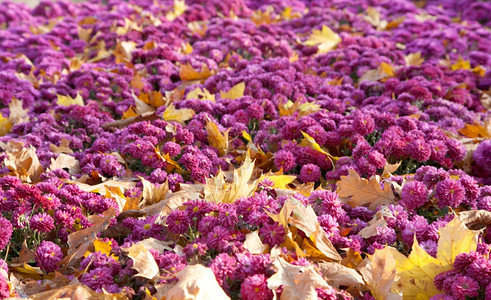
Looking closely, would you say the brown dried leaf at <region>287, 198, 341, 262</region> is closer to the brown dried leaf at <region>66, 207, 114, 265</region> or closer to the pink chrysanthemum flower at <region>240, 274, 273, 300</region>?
the pink chrysanthemum flower at <region>240, 274, 273, 300</region>

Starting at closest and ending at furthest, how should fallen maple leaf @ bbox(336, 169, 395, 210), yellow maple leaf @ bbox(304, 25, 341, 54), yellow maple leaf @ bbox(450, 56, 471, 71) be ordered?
fallen maple leaf @ bbox(336, 169, 395, 210), yellow maple leaf @ bbox(450, 56, 471, 71), yellow maple leaf @ bbox(304, 25, 341, 54)

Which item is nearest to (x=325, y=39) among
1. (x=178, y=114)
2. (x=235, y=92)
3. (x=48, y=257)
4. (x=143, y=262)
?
(x=235, y=92)

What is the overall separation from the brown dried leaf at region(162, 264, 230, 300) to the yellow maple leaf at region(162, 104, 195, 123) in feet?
5.82

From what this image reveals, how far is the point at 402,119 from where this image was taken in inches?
129

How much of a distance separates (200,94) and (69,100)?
36.6 inches

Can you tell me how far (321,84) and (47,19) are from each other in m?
4.75

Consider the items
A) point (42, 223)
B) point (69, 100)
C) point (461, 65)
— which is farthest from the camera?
point (461, 65)

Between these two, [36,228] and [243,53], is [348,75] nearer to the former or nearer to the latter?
[243,53]

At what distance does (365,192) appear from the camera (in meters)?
2.60

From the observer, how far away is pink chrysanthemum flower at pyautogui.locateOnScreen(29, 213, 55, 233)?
89.8 inches

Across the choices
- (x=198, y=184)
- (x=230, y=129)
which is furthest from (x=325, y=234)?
(x=230, y=129)

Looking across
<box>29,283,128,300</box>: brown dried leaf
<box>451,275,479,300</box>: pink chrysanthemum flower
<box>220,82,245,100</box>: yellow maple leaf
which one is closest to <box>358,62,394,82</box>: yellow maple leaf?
<box>220,82,245,100</box>: yellow maple leaf

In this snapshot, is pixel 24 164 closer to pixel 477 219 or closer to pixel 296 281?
pixel 296 281

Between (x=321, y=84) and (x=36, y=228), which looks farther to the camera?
(x=321, y=84)
